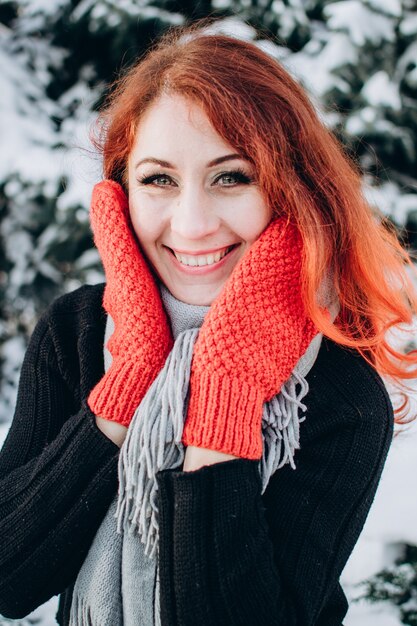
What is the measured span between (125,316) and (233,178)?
0.40 m

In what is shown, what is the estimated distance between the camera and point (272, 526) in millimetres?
1184

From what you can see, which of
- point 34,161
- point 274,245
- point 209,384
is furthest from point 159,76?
point 34,161

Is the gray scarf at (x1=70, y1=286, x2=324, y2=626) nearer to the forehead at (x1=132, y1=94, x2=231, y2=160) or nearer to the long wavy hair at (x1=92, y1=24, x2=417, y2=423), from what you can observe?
the long wavy hair at (x1=92, y1=24, x2=417, y2=423)

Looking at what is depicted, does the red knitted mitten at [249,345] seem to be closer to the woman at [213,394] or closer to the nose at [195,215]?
the woman at [213,394]

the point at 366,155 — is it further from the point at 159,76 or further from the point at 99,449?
the point at 99,449

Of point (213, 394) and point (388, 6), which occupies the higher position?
point (388, 6)

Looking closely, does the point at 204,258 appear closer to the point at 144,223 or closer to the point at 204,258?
the point at 204,258

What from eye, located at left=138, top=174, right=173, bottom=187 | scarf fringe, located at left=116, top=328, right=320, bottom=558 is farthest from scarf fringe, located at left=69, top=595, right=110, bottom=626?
eye, located at left=138, top=174, right=173, bottom=187

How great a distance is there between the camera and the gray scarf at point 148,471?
117cm

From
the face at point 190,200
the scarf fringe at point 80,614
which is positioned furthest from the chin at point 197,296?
the scarf fringe at point 80,614

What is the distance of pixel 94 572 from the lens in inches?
50.3

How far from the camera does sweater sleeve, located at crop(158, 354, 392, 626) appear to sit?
1060 millimetres

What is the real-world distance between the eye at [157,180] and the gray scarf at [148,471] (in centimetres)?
29

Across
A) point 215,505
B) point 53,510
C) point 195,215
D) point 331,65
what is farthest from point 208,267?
point 331,65
